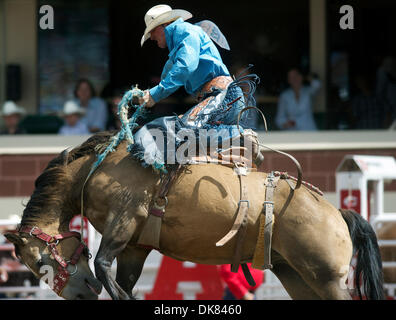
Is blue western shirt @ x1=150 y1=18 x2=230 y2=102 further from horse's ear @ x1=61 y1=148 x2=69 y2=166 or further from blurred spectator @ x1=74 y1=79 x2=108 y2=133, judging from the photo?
blurred spectator @ x1=74 y1=79 x2=108 y2=133

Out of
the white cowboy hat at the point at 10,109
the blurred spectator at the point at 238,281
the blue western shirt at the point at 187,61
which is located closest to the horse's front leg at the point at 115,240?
the blue western shirt at the point at 187,61

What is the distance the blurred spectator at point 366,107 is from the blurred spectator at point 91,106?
3090 mm

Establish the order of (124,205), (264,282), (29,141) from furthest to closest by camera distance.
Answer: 1. (29,141)
2. (264,282)
3. (124,205)

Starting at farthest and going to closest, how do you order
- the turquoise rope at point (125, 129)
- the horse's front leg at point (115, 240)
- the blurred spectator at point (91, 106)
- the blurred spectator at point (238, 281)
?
1. the blurred spectator at point (91, 106)
2. the blurred spectator at point (238, 281)
3. the turquoise rope at point (125, 129)
4. the horse's front leg at point (115, 240)

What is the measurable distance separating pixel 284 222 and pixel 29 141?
5.26 metres

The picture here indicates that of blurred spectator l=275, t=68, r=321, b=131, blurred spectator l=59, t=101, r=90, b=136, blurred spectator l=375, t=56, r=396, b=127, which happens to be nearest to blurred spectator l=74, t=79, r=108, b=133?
blurred spectator l=59, t=101, r=90, b=136

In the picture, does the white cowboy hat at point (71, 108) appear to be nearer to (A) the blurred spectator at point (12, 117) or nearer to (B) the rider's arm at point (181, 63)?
(A) the blurred spectator at point (12, 117)

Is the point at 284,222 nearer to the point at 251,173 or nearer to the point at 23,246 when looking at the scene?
the point at 251,173

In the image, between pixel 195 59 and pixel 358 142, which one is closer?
pixel 195 59

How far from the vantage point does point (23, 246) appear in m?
5.24

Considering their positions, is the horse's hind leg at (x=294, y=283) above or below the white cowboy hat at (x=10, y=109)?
below

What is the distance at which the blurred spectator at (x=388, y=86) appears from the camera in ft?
32.9
